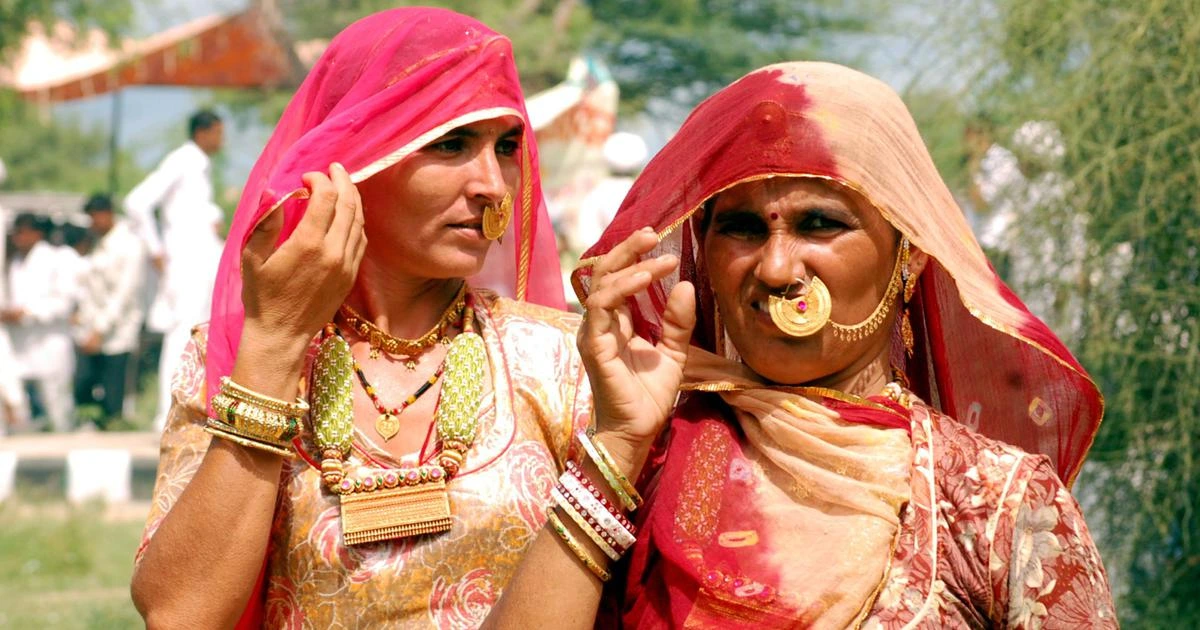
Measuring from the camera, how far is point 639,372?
262 cm

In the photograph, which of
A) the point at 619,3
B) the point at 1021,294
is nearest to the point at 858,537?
the point at 1021,294

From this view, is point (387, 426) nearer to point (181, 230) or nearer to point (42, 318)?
point (181, 230)

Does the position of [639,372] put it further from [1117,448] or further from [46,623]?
[46,623]

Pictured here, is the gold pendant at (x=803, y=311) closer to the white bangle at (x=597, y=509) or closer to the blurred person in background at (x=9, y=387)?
the white bangle at (x=597, y=509)

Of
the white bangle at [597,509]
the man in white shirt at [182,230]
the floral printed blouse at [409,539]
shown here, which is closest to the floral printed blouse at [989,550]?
the white bangle at [597,509]

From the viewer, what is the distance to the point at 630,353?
8.64 ft

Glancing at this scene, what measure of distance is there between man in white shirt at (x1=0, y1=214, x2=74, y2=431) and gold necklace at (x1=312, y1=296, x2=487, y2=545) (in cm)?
1082

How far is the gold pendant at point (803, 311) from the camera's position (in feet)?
8.46

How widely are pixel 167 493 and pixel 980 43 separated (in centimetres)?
383

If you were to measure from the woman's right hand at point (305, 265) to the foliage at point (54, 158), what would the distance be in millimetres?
A: 33353

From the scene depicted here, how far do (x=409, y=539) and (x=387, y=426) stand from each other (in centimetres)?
23

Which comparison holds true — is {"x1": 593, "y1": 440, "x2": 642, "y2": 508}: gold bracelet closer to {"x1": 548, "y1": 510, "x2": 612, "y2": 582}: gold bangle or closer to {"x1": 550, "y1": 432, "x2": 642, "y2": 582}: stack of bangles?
{"x1": 550, "y1": 432, "x2": 642, "y2": 582}: stack of bangles

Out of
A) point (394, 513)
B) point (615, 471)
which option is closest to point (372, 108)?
point (394, 513)

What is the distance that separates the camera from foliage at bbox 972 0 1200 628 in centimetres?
502
